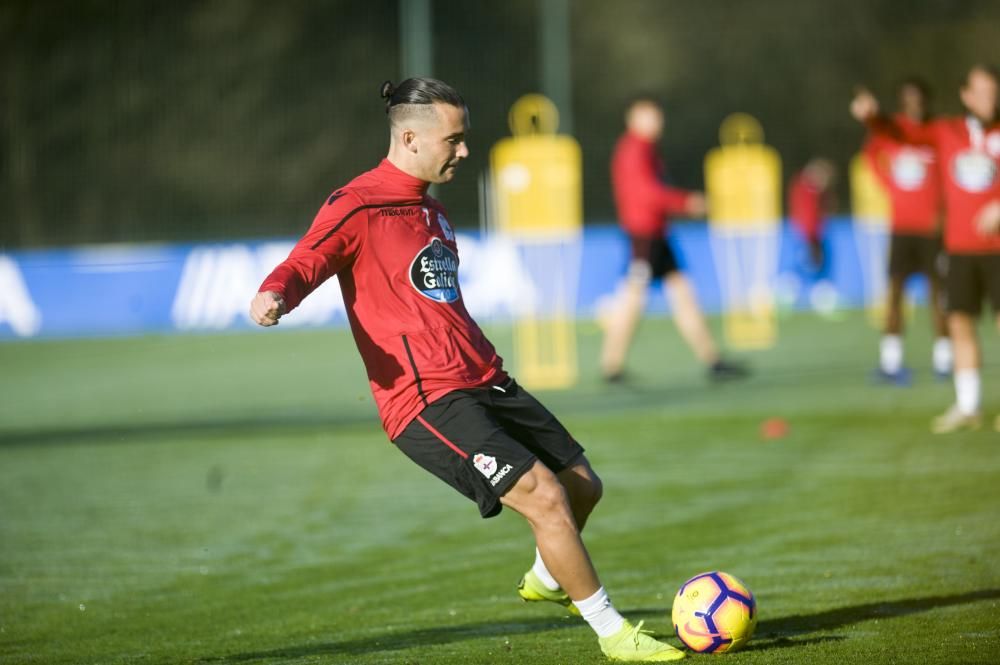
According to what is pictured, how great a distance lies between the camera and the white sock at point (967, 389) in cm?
1092

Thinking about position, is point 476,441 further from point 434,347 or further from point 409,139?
point 409,139

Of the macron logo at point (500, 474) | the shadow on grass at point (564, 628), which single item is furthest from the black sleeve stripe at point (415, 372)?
the shadow on grass at point (564, 628)

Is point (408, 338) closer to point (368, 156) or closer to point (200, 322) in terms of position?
point (200, 322)

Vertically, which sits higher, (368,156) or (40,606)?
(368,156)

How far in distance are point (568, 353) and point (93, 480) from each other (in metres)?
8.65

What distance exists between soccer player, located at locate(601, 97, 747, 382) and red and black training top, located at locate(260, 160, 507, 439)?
910cm

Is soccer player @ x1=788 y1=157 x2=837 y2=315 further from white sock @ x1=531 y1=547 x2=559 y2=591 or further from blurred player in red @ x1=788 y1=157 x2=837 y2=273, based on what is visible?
white sock @ x1=531 y1=547 x2=559 y2=591

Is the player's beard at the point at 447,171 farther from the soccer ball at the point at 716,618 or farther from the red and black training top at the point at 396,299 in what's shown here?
the soccer ball at the point at 716,618

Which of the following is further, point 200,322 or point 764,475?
point 200,322

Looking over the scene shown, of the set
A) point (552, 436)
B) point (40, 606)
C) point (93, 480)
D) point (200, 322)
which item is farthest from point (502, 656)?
point (200, 322)

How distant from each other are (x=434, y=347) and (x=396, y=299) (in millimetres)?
213

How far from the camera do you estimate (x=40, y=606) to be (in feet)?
22.1

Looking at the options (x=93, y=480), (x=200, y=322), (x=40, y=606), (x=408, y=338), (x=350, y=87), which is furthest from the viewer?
(x=350, y=87)

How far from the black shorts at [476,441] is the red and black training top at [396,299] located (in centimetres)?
5
